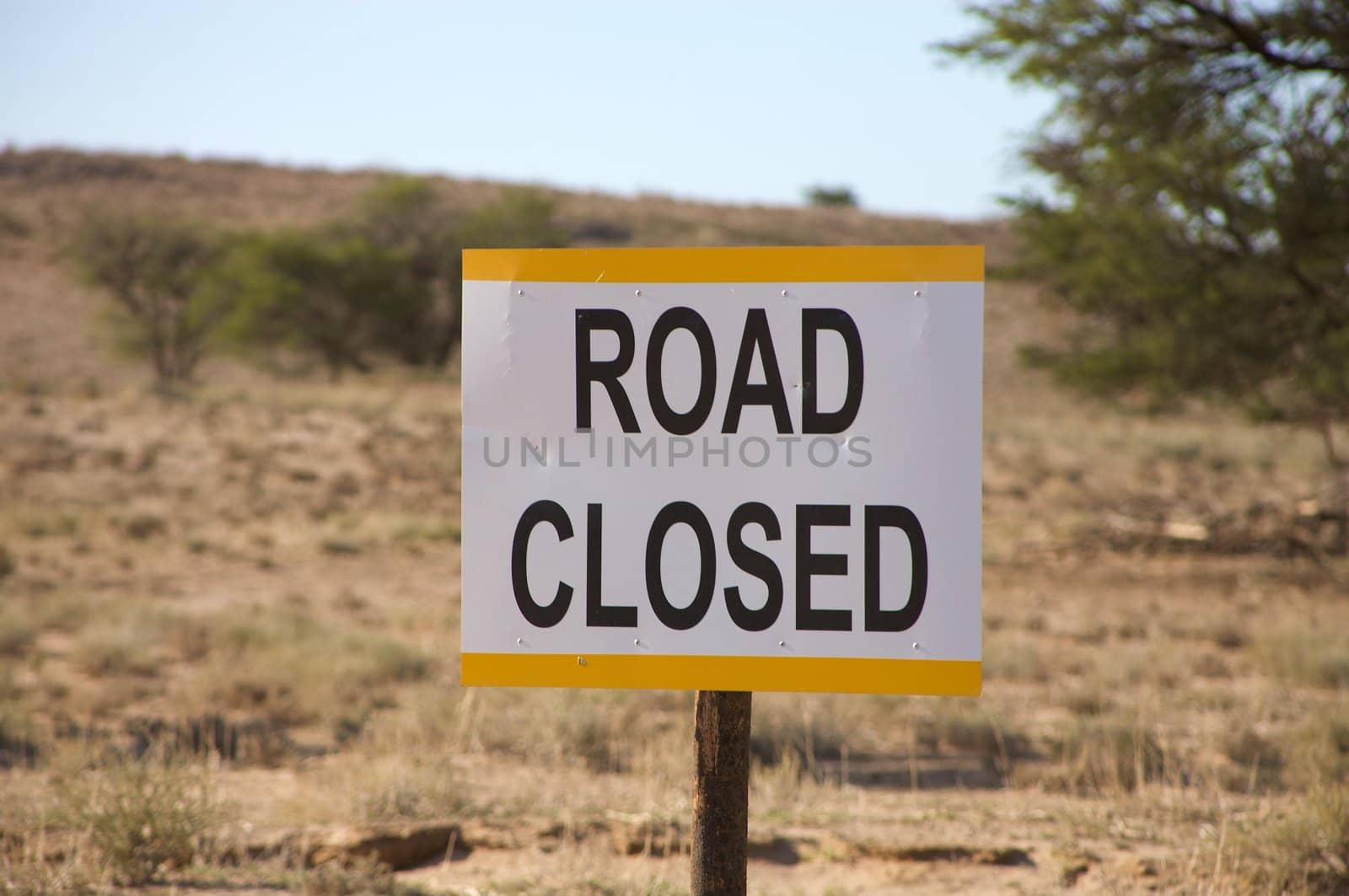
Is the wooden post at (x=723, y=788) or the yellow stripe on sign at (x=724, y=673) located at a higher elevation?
the yellow stripe on sign at (x=724, y=673)

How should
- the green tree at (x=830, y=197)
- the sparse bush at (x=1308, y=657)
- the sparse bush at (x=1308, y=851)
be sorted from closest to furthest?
the sparse bush at (x=1308, y=851), the sparse bush at (x=1308, y=657), the green tree at (x=830, y=197)

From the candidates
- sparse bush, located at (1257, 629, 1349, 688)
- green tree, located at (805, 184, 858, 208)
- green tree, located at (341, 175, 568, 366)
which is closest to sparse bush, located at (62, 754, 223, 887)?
sparse bush, located at (1257, 629, 1349, 688)

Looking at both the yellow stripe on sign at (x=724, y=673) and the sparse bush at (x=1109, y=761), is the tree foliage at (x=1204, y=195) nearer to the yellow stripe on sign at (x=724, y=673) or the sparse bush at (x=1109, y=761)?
the sparse bush at (x=1109, y=761)

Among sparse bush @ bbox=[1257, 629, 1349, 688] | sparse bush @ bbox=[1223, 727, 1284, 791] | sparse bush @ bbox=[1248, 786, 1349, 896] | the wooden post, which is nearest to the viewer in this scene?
the wooden post

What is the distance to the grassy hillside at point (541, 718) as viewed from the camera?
4578mm

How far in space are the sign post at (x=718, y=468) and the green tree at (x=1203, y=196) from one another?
358 inches

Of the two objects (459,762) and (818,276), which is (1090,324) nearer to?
(459,762)

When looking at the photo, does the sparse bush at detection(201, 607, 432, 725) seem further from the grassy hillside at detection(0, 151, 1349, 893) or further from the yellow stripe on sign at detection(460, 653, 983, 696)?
the yellow stripe on sign at detection(460, 653, 983, 696)

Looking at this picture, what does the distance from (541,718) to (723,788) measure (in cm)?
397

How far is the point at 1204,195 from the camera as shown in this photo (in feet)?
36.0

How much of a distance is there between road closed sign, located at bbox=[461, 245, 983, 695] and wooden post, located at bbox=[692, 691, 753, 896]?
1.14 feet

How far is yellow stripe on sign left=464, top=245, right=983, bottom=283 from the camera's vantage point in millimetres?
2676

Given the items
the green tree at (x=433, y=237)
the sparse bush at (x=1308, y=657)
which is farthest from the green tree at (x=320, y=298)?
the sparse bush at (x=1308, y=657)

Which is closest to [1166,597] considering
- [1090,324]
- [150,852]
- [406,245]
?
[1090,324]
